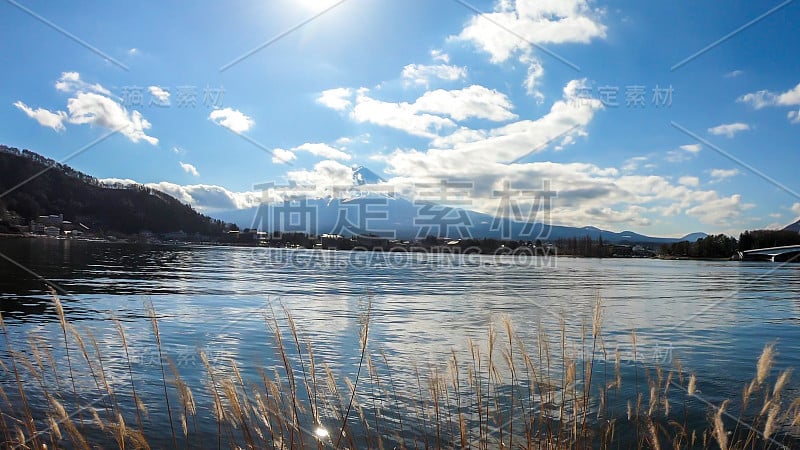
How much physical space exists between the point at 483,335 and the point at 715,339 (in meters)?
7.44

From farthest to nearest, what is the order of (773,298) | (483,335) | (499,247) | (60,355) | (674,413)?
(499,247) < (773,298) < (483,335) < (60,355) < (674,413)

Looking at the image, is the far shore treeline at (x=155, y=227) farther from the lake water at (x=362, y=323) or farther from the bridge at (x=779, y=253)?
the lake water at (x=362, y=323)

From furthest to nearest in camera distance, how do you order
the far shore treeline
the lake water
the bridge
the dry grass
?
the far shore treeline, the bridge, the lake water, the dry grass

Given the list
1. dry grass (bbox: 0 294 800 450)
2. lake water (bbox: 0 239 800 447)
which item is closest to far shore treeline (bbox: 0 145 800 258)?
lake water (bbox: 0 239 800 447)

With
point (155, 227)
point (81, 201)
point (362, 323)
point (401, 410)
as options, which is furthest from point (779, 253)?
point (81, 201)

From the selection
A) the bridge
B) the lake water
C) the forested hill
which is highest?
the forested hill

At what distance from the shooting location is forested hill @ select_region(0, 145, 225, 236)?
14150 centimetres

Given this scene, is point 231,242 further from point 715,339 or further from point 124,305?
point 715,339

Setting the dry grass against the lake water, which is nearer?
the dry grass

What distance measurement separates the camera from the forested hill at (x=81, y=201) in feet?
464

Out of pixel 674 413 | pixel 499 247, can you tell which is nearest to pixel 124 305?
pixel 674 413

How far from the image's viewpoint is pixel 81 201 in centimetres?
15575

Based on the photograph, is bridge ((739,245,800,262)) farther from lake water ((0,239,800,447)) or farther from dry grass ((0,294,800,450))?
dry grass ((0,294,800,450))

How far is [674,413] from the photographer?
9281 millimetres
